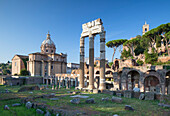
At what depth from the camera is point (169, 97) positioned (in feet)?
30.1

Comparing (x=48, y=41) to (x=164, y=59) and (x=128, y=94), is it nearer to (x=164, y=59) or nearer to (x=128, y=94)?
(x=164, y=59)

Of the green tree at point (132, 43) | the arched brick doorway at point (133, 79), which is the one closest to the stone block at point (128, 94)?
the arched brick doorway at point (133, 79)

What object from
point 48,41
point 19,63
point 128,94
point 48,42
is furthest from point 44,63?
point 128,94

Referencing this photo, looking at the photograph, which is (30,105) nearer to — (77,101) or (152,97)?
(77,101)

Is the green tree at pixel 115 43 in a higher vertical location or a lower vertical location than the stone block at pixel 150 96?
higher

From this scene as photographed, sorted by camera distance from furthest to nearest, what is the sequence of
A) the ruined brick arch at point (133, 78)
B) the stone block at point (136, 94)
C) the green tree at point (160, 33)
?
the green tree at point (160, 33) < the ruined brick arch at point (133, 78) < the stone block at point (136, 94)

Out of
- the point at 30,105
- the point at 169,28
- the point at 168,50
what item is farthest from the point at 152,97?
the point at 169,28

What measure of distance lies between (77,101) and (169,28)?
36.3 m

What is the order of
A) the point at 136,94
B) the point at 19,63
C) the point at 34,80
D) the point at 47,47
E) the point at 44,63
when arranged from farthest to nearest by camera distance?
the point at 47,47
the point at 19,63
the point at 44,63
the point at 34,80
the point at 136,94

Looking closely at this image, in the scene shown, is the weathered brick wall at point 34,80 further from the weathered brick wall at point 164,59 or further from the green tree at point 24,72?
the weathered brick wall at point 164,59

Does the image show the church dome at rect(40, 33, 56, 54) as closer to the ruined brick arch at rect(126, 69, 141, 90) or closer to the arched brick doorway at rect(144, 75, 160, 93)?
the ruined brick arch at rect(126, 69, 141, 90)

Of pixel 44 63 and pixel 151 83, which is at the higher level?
pixel 44 63

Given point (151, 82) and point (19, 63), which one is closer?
point (151, 82)

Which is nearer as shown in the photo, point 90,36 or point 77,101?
point 77,101
